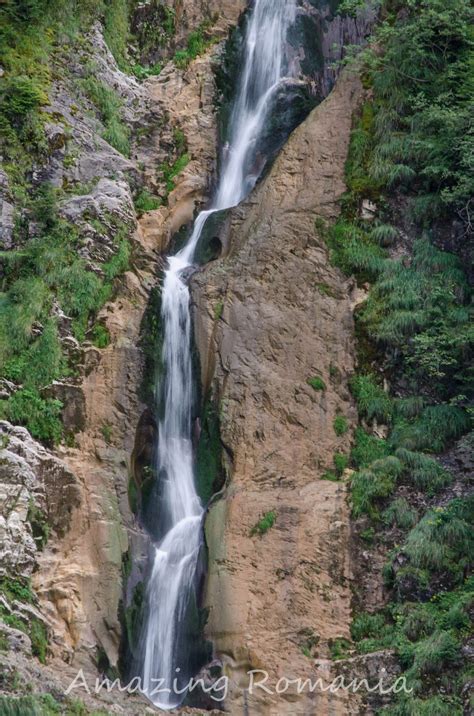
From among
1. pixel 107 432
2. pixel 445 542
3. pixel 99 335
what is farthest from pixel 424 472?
pixel 99 335

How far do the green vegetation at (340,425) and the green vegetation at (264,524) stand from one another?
2253 mm

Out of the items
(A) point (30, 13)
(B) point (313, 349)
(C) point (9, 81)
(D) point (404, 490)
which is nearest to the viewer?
(D) point (404, 490)

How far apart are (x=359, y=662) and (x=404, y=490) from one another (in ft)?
10.6

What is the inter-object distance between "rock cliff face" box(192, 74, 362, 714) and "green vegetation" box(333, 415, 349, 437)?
0.02 meters

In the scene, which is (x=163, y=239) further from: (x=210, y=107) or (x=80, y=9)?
(x=80, y=9)

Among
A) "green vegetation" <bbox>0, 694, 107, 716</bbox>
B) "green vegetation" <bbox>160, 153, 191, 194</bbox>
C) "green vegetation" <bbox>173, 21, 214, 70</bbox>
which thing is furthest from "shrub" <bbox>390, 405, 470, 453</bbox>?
"green vegetation" <bbox>173, 21, 214, 70</bbox>

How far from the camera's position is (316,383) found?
17141 mm

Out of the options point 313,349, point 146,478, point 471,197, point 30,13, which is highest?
point 30,13

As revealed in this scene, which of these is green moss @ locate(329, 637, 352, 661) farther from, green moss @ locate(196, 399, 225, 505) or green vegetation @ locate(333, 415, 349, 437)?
green vegetation @ locate(333, 415, 349, 437)

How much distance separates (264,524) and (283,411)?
2475 mm

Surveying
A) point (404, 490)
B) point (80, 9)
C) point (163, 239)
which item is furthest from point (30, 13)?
point (404, 490)

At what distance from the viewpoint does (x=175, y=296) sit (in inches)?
727

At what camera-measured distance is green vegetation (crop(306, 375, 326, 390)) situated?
56.1 ft

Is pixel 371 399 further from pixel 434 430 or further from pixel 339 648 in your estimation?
pixel 339 648
